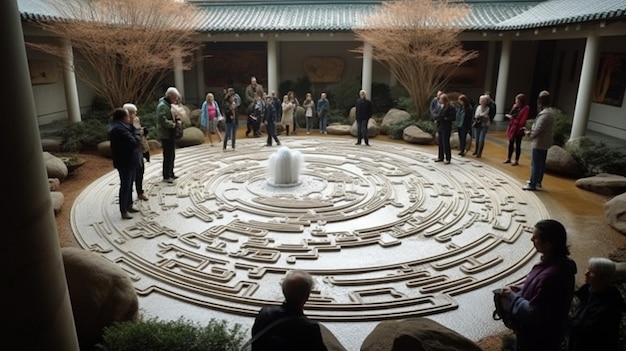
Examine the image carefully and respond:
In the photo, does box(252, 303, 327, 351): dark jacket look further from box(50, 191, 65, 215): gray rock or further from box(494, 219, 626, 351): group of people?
box(50, 191, 65, 215): gray rock

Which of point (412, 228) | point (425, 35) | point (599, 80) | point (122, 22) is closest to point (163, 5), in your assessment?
point (122, 22)

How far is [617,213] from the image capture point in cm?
811

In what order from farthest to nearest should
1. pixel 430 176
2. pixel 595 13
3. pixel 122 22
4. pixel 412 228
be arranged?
pixel 122 22 < pixel 595 13 < pixel 430 176 < pixel 412 228

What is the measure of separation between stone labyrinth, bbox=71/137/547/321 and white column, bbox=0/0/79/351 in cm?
317

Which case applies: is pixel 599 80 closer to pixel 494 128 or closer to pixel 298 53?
pixel 494 128

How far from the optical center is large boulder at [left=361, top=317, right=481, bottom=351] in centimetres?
369

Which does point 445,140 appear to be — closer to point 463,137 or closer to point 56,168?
point 463,137

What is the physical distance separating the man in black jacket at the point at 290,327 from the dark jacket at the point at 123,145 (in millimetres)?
5806

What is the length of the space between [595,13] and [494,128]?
670 centimetres

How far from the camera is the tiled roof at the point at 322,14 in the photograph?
15.1 metres

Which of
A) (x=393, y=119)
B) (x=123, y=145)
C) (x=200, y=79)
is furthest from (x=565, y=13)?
(x=200, y=79)

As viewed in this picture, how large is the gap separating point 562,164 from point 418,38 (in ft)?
24.4

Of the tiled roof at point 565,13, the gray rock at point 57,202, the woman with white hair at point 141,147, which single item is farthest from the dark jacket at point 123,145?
the tiled roof at point 565,13

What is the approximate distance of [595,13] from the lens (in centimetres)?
1212
